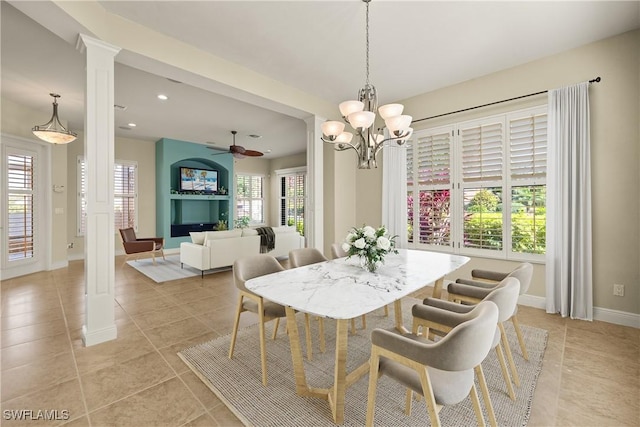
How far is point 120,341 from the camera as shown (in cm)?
258

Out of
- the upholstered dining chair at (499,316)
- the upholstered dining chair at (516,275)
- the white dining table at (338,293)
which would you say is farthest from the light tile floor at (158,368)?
the white dining table at (338,293)

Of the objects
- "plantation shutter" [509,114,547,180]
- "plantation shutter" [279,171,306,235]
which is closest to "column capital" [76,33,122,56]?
"plantation shutter" [509,114,547,180]

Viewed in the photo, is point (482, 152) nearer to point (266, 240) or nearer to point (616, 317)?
point (616, 317)

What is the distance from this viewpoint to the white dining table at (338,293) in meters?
1.50

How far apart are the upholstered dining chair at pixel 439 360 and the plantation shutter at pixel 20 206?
647 centimetres

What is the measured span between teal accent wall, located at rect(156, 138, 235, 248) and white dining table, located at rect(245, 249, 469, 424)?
6.06m

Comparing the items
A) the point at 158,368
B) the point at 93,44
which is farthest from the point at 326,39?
the point at 158,368

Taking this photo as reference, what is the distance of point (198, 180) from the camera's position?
26.9 feet

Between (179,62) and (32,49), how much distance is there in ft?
5.82

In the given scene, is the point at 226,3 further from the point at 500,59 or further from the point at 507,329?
the point at 507,329

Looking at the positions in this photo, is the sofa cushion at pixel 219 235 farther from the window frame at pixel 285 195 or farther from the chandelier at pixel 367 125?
the window frame at pixel 285 195

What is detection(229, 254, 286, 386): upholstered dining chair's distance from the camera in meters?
2.04

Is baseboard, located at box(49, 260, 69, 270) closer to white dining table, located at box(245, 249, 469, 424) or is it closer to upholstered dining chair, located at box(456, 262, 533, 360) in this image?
white dining table, located at box(245, 249, 469, 424)

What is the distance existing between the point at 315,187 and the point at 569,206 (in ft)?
10.6
